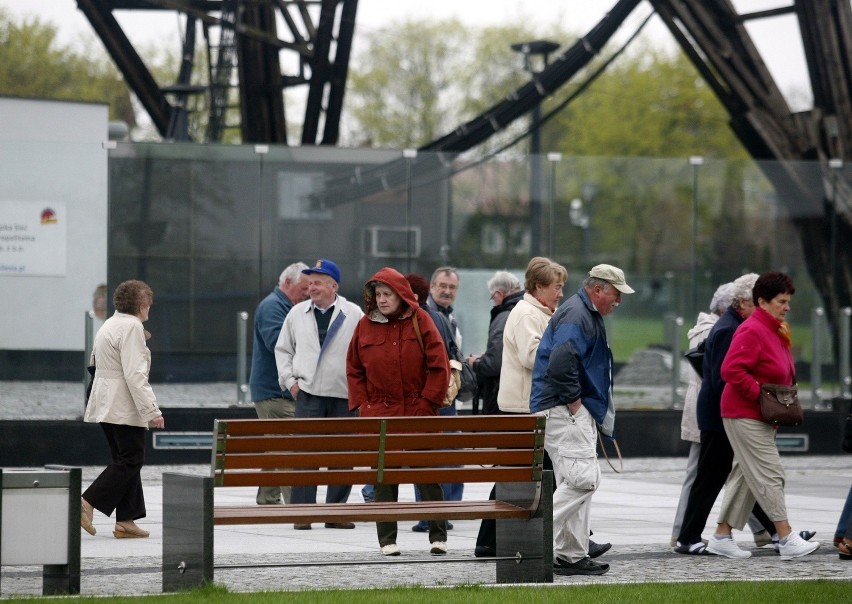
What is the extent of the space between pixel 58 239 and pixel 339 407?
5919 millimetres

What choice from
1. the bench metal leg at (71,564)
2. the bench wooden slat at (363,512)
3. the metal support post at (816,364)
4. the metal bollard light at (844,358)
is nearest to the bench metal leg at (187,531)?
the bench wooden slat at (363,512)

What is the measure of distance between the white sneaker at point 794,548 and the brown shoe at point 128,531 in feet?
13.7

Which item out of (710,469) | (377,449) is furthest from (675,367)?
(377,449)

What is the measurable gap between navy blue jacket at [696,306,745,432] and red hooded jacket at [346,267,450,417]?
184 centimetres

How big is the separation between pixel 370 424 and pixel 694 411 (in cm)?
334

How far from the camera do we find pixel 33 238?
16.3 m

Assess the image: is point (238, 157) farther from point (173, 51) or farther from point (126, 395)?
point (173, 51)

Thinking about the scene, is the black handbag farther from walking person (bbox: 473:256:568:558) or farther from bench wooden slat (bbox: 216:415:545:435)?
bench wooden slat (bbox: 216:415:545:435)

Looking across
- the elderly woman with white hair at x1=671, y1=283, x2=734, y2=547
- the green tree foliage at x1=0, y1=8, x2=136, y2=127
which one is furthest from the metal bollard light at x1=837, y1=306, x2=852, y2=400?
the green tree foliage at x1=0, y1=8, x2=136, y2=127

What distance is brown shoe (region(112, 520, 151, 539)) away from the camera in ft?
35.2

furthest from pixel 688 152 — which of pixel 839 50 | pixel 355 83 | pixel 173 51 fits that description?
pixel 839 50

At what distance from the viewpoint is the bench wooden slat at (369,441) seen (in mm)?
7945

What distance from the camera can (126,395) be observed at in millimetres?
10766

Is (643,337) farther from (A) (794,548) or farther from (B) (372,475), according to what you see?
(B) (372,475)
